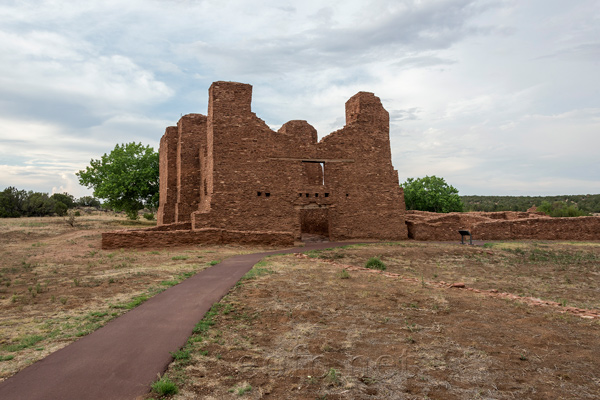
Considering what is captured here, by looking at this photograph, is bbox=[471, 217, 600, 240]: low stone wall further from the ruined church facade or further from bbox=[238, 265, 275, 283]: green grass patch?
bbox=[238, 265, 275, 283]: green grass patch

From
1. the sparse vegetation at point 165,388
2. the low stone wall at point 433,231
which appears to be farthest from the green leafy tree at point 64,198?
the sparse vegetation at point 165,388

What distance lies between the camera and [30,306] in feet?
23.0

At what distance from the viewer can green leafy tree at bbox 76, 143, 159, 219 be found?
35.8 metres

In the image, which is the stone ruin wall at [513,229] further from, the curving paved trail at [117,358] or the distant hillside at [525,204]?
the distant hillside at [525,204]

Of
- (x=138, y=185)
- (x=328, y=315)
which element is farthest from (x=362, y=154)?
(x=138, y=185)

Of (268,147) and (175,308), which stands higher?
(268,147)

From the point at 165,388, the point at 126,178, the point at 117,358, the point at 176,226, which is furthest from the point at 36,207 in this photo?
the point at 165,388

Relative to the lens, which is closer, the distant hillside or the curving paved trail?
the curving paved trail

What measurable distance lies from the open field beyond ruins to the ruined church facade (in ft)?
28.2

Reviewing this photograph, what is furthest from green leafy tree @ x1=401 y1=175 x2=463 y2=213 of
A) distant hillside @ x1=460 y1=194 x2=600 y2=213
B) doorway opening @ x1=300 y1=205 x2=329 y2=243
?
doorway opening @ x1=300 y1=205 x2=329 y2=243

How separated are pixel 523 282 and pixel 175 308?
10.1 m

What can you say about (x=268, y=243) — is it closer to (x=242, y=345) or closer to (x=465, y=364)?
(x=242, y=345)

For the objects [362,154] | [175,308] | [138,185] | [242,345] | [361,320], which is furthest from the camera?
[138,185]

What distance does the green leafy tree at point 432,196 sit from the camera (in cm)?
4494
